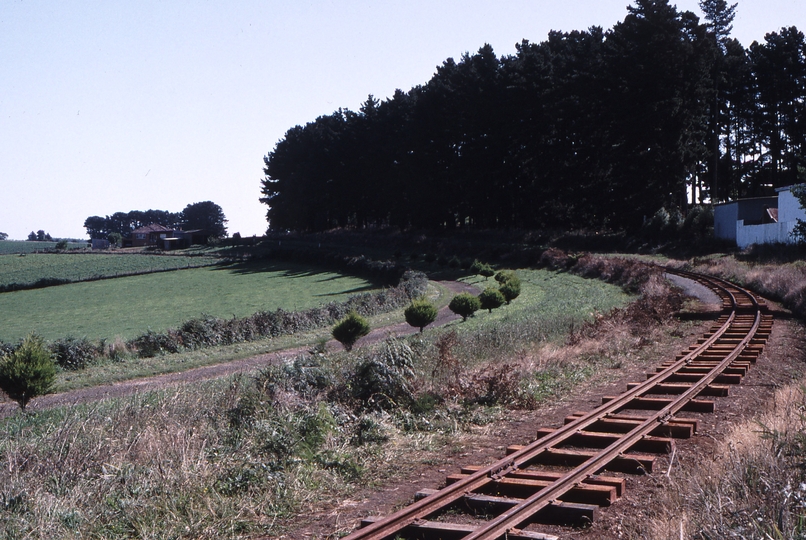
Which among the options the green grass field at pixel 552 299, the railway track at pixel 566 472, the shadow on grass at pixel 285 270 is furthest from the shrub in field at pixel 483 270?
the railway track at pixel 566 472

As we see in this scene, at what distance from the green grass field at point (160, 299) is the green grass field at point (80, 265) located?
4.80 metres

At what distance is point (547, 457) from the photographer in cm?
820

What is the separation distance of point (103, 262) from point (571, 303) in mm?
76194

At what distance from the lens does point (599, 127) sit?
60906 mm

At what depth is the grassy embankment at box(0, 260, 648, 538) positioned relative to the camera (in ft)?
22.1

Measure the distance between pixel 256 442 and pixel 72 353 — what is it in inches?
930

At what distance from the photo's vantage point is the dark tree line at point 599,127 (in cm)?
5741

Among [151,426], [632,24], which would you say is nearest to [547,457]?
[151,426]

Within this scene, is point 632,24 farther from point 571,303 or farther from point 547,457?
point 547,457

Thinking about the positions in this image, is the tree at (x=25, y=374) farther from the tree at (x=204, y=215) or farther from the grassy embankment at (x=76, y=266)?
the tree at (x=204, y=215)

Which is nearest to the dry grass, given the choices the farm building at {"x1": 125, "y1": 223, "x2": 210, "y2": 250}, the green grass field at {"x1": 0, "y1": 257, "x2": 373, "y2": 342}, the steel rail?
the steel rail

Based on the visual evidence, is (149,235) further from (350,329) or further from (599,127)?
(350,329)

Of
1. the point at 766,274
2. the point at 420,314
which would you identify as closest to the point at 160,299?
the point at 420,314

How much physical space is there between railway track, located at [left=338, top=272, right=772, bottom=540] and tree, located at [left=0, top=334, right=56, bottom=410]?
1560cm
